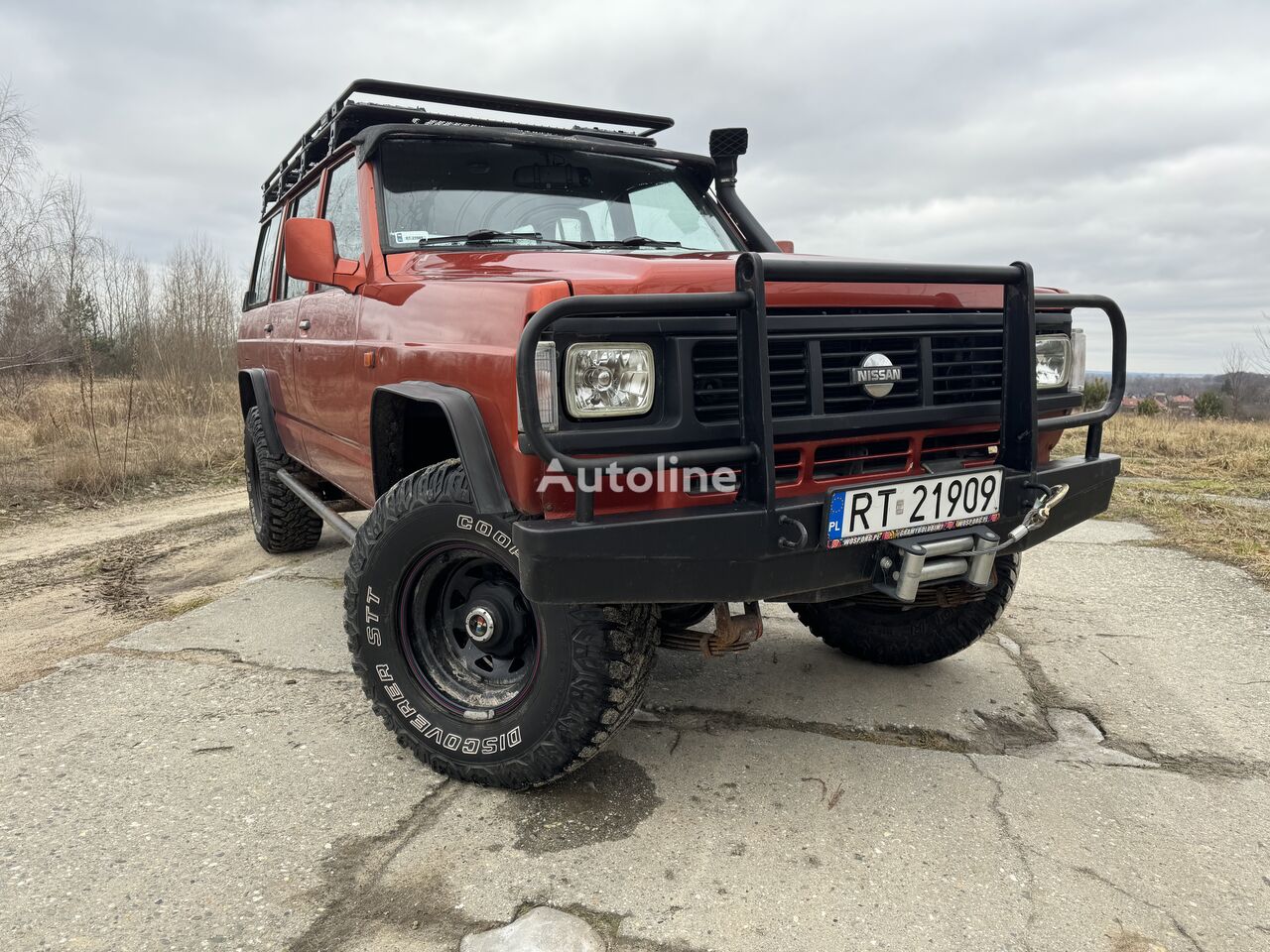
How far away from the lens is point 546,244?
286cm

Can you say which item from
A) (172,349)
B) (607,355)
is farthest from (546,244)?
(172,349)

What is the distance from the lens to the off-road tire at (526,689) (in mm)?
2080

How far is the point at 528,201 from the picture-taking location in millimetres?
3193

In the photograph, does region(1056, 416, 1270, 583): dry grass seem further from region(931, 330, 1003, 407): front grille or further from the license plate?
the license plate

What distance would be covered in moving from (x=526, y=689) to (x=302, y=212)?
311cm

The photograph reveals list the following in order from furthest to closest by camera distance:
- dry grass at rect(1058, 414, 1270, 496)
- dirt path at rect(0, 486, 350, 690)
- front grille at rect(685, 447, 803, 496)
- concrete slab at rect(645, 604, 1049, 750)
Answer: dry grass at rect(1058, 414, 1270, 496) → dirt path at rect(0, 486, 350, 690) → concrete slab at rect(645, 604, 1049, 750) → front grille at rect(685, 447, 803, 496)

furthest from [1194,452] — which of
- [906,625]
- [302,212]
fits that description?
[302,212]

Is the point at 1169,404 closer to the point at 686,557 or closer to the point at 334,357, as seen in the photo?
the point at 334,357

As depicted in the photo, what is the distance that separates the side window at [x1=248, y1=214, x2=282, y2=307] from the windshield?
213 cm

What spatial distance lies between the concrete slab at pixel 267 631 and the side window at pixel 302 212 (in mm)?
1527

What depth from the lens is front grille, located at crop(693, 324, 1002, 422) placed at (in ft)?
6.57

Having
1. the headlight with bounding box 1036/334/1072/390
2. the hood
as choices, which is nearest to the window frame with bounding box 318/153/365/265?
the hood

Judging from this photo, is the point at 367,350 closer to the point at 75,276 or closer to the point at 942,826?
the point at 942,826

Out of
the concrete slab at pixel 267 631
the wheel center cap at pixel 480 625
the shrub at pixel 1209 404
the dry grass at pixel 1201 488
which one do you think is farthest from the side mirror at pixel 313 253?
the shrub at pixel 1209 404
